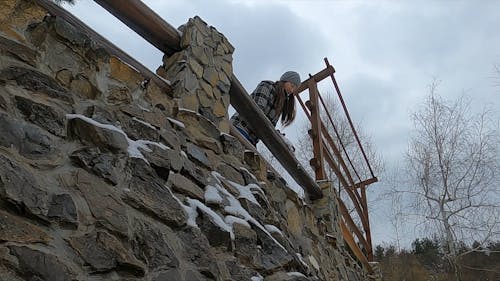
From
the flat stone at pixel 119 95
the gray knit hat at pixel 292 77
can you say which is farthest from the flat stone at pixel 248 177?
the gray knit hat at pixel 292 77

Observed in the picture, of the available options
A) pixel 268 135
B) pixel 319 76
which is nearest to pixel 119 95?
pixel 268 135

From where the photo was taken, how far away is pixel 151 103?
2166 millimetres

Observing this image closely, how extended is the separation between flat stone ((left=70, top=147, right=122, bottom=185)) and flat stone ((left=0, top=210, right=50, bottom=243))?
319 millimetres

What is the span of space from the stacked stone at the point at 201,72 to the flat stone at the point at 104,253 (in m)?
1.04

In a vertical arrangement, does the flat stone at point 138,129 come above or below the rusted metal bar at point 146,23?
below

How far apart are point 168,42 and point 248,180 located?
2.90 feet

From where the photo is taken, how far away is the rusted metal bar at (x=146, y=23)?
2225 mm

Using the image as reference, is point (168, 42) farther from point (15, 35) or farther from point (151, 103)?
point (15, 35)

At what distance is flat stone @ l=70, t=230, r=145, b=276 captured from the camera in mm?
1362

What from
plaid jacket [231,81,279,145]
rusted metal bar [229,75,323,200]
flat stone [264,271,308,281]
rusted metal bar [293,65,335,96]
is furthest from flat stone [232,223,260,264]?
rusted metal bar [293,65,335,96]

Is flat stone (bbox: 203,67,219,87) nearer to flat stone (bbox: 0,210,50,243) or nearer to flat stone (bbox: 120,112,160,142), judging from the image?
flat stone (bbox: 120,112,160,142)

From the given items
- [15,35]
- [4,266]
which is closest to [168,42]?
[15,35]

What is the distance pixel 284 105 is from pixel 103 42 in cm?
243

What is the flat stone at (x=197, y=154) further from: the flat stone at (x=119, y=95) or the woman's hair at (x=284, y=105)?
the woman's hair at (x=284, y=105)
